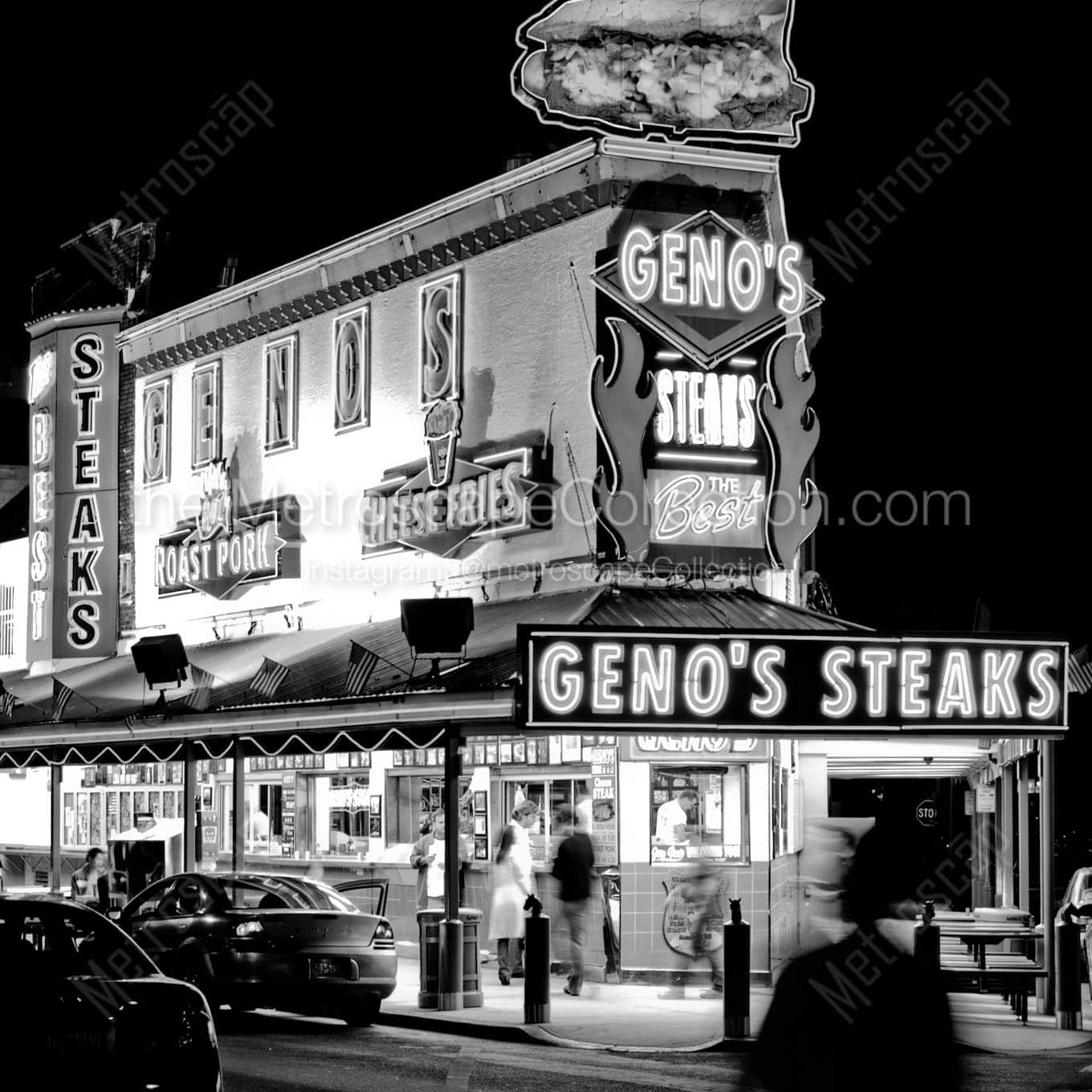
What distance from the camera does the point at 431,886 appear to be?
22281 mm

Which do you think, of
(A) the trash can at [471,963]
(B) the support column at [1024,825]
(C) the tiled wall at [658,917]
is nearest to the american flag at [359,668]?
(A) the trash can at [471,963]

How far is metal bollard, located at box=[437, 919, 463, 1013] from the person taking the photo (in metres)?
17.5

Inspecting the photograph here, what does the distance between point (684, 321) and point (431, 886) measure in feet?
24.7

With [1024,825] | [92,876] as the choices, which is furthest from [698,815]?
[92,876]

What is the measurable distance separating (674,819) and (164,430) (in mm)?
13055

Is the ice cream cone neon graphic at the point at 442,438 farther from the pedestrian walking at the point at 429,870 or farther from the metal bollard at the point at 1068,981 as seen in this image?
the metal bollard at the point at 1068,981

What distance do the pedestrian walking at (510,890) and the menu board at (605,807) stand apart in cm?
81

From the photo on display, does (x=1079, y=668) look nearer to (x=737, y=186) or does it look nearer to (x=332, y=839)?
(x=737, y=186)

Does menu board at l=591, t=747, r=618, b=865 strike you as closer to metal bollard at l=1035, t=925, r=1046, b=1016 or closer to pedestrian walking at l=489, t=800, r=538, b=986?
pedestrian walking at l=489, t=800, r=538, b=986

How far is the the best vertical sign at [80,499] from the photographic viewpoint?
3064cm

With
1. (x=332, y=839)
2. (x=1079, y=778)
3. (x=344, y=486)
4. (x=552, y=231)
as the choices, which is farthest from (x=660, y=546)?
(x=1079, y=778)

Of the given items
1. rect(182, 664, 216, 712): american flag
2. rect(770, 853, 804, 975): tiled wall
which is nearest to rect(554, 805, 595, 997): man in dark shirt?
rect(770, 853, 804, 975): tiled wall

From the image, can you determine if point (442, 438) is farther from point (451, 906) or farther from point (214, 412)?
point (451, 906)

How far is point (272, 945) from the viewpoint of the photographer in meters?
16.0
